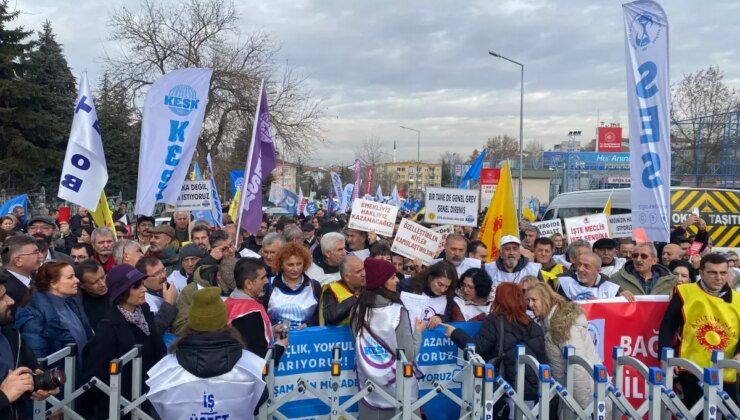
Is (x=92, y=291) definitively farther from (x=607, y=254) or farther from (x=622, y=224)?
(x=622, y=224)

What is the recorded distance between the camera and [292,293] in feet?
17.6

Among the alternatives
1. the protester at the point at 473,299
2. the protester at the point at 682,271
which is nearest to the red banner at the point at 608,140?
the protester at the point at 682,271

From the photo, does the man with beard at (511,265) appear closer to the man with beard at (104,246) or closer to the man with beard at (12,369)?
the man with beard at (104,246)

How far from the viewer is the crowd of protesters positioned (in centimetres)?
360

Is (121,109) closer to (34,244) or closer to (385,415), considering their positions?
(34,244)

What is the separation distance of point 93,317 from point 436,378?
2.91 metres

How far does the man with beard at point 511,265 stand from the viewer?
7230mm

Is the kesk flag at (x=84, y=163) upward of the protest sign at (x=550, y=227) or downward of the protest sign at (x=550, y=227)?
upward

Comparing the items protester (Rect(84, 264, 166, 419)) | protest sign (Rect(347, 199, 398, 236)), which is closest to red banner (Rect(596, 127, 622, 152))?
protest sign (Rect(347, 199, 398, 236))

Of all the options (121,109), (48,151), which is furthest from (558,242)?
(48,151)

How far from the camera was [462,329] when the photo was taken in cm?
543

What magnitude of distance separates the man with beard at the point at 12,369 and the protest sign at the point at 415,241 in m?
5.18

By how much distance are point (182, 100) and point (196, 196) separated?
2.23 m

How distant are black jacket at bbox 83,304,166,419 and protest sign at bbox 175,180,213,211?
527 cm
